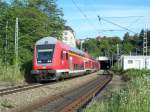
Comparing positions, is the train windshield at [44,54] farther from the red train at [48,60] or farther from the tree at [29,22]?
the tree at [29,22]

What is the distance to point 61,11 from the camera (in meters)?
76.5

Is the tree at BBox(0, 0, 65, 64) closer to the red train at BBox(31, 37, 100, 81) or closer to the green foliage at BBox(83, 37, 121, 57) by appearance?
the red train at BBox(31, 37, 100, 81)

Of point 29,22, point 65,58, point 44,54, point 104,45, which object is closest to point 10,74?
point 44,54

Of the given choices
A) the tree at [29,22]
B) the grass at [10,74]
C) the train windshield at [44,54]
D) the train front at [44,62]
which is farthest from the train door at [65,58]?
the tree at [29,22]

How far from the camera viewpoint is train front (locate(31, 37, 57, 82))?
34.8 meters

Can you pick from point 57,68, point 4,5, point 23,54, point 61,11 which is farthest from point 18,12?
point 57,68

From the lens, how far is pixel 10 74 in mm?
36844

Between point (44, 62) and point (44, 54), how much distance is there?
62 centimetres

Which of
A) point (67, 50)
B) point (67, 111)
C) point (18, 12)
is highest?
point (18, 12)

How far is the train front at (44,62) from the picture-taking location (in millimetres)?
34750

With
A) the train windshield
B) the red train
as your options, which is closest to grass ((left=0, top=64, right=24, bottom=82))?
the red train

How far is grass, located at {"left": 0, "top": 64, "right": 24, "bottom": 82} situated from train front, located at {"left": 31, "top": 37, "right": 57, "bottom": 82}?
69.4 inches

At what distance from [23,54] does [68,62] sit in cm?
1285

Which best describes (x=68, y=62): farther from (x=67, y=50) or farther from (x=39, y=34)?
(x=39, y=34)
